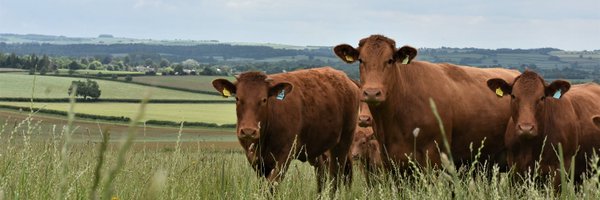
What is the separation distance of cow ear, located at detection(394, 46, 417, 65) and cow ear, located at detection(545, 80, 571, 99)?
5.09ft

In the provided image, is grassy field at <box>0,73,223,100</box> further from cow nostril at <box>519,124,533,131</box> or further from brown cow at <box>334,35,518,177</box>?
cow nostril at <box>519,124,533,131</box>

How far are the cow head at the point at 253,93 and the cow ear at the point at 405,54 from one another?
5.03 feet

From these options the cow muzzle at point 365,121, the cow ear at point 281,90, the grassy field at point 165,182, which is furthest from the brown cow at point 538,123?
the cow ear at point 281,90

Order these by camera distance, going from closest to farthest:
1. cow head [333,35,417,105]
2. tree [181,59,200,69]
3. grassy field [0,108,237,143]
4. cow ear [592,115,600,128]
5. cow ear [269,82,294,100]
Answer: grassy field [0,108,237,143]
cow head [333,35,417,105]
cow ear [592,115,600,128]
cow ear [269,82,294,100]
tree [181,59,200,69]

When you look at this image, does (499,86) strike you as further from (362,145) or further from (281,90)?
(362,145)

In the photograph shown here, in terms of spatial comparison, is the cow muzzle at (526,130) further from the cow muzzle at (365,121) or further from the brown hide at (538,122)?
the cow muzzle at (365,121)

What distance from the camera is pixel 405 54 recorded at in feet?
25.4

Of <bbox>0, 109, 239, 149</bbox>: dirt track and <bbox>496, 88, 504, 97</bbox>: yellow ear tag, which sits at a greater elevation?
<bbox>496, 88, 504, 97</bbox>: yellow ear tag

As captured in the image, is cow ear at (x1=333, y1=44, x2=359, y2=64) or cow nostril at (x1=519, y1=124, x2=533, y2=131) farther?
cow ear at (x1=333, y1=44, x2=359, y2=64)

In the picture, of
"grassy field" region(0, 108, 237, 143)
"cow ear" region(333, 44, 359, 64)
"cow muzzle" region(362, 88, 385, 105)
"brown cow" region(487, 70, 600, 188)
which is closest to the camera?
"grassy field" region(0, 108, 237, 143)

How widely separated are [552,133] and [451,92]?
1143 millimetres

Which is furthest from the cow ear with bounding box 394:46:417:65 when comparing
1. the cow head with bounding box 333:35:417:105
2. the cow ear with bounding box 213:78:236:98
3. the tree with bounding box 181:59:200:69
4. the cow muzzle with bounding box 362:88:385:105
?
the tree with bounding box 181:59:200:69

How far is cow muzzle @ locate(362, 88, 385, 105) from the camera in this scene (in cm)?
700

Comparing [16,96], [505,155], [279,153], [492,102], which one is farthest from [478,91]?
[16,96]
